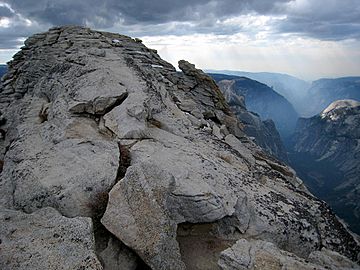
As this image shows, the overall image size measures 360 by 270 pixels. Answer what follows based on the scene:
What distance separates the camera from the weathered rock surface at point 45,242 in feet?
42.4

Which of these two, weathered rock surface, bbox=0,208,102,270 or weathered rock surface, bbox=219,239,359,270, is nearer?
weathered rock surface, bbox=0,208,102,270

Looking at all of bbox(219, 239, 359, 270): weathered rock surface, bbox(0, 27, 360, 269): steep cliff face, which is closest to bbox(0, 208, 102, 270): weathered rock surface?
bbox(0, 27, 360, 269): steep cliff face

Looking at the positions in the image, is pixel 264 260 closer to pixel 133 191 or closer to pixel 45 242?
pixel 133 191

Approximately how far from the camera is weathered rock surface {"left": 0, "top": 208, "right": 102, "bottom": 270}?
42.4ft

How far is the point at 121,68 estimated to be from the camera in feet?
105

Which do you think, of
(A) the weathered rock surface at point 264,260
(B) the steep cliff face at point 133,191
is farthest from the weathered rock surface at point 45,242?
(A) the weathered rock surface at point 264,260

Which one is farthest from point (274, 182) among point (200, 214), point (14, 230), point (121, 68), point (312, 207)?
point (14, 230)

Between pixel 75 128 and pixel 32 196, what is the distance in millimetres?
6805

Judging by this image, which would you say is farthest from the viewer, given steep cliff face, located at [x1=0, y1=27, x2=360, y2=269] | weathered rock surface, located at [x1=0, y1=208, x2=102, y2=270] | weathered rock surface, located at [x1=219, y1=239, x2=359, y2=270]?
steep cliff face, located at [x1=0, y1=27, x2=360, y2=269]

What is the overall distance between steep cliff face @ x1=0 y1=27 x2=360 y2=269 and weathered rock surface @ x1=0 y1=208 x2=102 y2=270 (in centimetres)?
4

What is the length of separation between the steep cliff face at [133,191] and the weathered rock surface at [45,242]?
0.04 metres

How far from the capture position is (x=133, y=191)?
16.6 m

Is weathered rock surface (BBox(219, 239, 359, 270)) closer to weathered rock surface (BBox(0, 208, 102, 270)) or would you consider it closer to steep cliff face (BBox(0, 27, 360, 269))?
steep cliff face (BBox(0, 27, 360, 269))

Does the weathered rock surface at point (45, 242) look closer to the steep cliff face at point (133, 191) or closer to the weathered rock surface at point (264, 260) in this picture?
the steep cliff face at point (133, 191)
